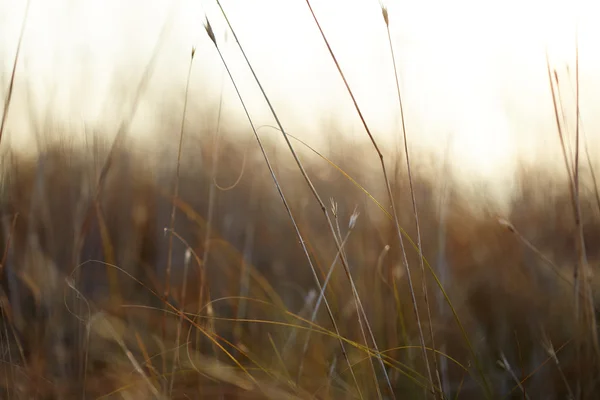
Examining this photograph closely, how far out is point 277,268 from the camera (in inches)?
60.3

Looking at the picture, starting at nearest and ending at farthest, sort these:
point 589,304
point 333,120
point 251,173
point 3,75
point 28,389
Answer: point 589,304 < point 28,389 < point 3,75 < point 333,120 < point 251,173

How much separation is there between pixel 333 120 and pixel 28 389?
1033 millimetres

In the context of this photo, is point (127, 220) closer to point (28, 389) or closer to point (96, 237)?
point (96, 237)

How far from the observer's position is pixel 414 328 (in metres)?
1.14

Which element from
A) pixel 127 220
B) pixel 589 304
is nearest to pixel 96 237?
pixel 127 220

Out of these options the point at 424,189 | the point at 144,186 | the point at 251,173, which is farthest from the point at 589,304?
the point at 144,186

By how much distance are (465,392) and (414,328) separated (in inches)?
8.3

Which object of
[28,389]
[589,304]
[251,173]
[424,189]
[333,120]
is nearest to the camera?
[589,304]

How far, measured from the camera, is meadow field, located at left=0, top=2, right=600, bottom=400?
78cm

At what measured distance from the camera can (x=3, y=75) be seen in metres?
1.09

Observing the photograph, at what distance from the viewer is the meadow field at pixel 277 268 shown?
0.78 m

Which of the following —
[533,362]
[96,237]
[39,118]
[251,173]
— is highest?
[39,118]

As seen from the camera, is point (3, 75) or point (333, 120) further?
point (333, 120)

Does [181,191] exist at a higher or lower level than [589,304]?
higher
